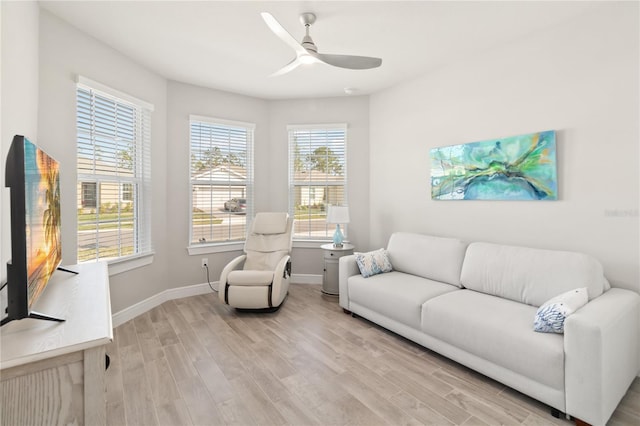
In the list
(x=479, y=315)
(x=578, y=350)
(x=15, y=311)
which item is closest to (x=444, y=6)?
(x=479, y=315)

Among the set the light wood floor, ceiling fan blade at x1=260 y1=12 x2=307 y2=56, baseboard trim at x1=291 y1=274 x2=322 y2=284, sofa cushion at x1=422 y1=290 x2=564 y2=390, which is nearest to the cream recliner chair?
the light wood floor

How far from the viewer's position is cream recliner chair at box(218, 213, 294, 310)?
10.5 ft

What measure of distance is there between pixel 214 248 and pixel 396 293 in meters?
2.53

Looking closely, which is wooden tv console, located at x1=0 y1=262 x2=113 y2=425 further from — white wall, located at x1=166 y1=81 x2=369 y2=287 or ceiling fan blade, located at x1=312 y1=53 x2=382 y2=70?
white wall, located at x1=166 y1=81 x2=369 y2=287

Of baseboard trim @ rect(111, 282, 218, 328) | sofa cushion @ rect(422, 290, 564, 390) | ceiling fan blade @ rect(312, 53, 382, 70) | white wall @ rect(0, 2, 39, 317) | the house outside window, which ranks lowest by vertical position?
baseboard trim @ rect(111, 282, 218, 328)

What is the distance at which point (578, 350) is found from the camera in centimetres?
168

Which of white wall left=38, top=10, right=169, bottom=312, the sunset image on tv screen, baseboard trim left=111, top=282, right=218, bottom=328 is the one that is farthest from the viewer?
baseboard trim left=111, top=282, right=218, bottom=328

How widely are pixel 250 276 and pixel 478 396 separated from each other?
2.23m

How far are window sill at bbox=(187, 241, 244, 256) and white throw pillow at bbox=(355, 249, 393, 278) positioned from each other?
1854mm

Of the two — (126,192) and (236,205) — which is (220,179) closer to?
(236,205)

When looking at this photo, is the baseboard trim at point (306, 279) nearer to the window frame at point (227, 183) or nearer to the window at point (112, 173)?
the window frame at point (227, 183)

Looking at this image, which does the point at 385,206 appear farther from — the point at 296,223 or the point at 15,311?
the point at 15,311

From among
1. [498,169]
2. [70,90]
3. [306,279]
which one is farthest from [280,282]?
[70,90]

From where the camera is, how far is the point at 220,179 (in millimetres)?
4180
